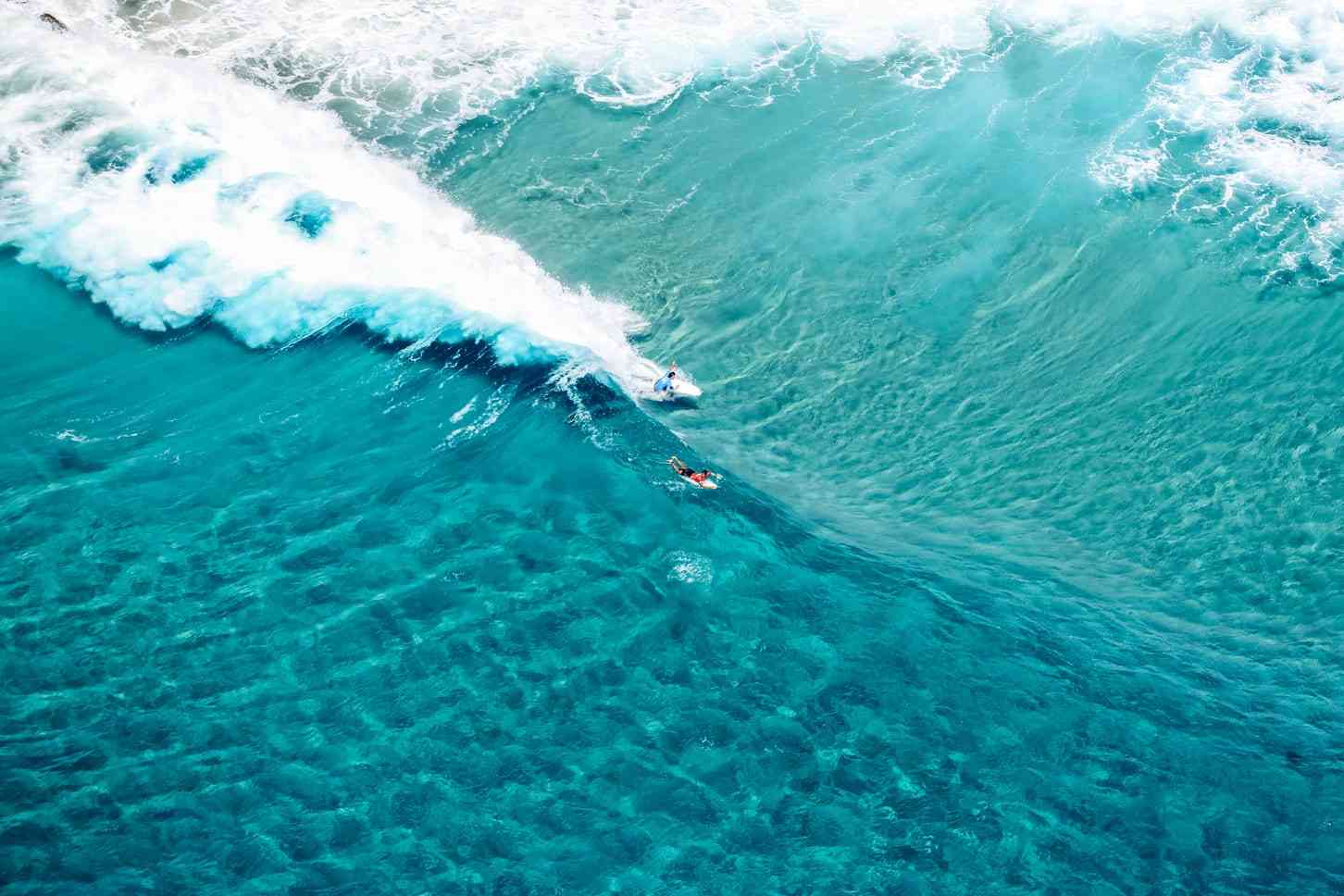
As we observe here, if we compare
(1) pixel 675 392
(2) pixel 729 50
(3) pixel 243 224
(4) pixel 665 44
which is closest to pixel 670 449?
(1) pixel 675 392

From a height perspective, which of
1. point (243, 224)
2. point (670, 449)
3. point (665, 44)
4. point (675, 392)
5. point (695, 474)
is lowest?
point (695, 474)

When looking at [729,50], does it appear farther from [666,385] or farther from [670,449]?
[670,449]

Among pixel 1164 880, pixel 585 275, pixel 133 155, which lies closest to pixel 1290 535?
pixel 1164 880

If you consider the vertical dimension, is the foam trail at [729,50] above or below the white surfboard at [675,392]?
above

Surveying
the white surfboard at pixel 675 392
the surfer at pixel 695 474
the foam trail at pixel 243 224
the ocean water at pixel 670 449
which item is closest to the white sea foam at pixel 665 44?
the ocean water at pixel 670 449

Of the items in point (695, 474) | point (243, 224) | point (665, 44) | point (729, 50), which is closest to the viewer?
point (695, 474)

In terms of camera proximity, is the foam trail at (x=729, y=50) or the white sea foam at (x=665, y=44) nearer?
the foam trail at (x=729, y=50)

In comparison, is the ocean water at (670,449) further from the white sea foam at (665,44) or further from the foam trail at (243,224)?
the white sea foam at (665,44)
